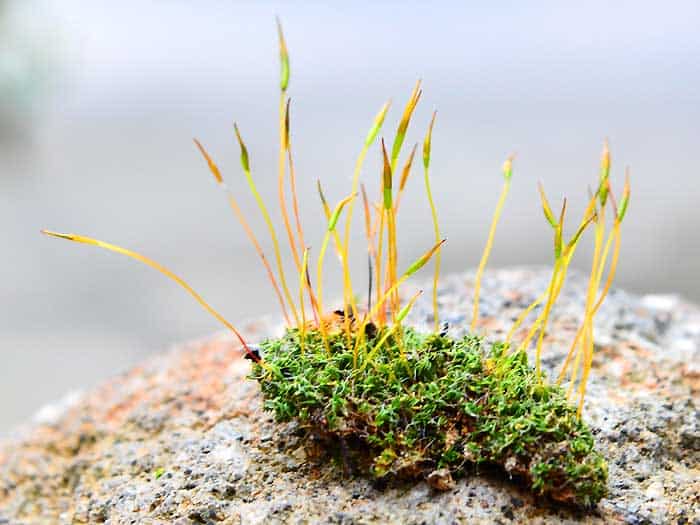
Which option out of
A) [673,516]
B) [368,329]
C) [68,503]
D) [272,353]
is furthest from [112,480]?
[673,516]

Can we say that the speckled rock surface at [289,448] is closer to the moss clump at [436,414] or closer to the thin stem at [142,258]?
the moss clump at [436,414]

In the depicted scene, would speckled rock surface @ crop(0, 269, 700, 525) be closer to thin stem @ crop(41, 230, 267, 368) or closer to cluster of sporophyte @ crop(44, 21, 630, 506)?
cluster of sporophyte @ crop(44, 21, 630, 506)

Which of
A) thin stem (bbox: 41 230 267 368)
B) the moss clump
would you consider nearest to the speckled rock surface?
the moss clump

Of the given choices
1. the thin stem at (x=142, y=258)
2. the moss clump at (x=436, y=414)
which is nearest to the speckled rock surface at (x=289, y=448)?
the moss clump at (x=436, y=414)

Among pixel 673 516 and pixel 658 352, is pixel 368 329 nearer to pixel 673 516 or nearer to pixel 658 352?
pixel 673 516

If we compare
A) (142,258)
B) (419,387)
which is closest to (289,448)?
(419,387)

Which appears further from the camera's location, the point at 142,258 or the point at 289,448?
the point at 289,448

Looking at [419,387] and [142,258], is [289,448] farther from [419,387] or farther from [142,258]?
[142,258]

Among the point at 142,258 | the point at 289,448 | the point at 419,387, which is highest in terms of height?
the point at 142,258
